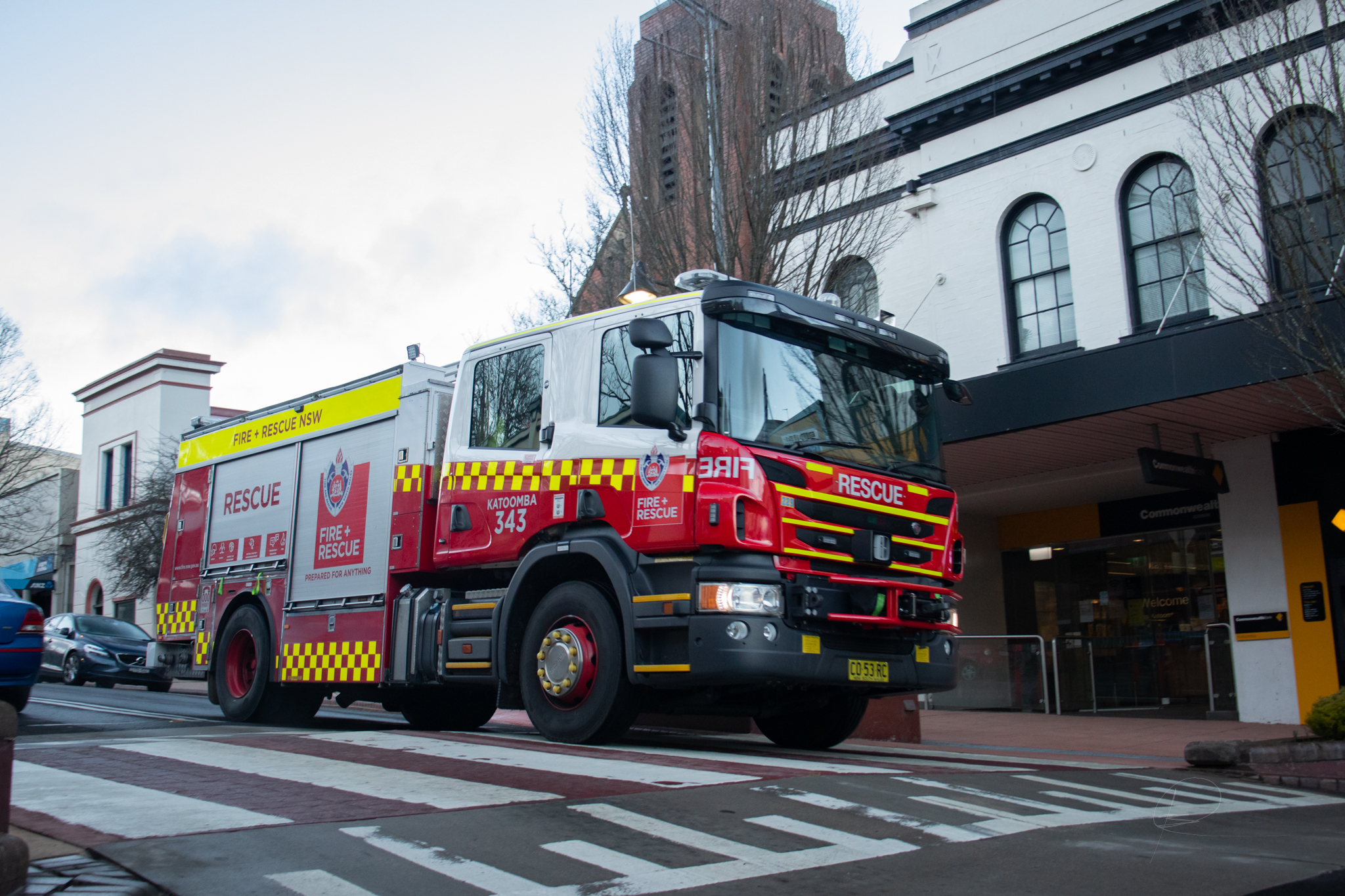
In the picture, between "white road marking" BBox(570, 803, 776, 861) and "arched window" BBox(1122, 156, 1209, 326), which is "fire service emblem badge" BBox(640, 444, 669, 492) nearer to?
"white road marking" BBox(570, 803, 776, 861)

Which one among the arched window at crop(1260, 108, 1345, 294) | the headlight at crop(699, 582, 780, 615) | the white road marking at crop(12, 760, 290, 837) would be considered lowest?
the white road marking at crop(12, 760, 290, 837)

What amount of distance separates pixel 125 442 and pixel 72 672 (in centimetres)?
2086

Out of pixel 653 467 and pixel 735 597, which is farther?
pixel 653 467

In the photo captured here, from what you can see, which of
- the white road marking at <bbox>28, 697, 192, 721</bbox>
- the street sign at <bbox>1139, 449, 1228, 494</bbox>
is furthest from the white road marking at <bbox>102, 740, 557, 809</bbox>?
the street sign at <bbox>1139, 449, 1228, 494</bbox>

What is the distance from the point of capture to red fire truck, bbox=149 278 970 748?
7.64m

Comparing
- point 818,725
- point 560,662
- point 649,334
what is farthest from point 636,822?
point 818,725

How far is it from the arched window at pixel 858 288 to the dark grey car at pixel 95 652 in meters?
13.6

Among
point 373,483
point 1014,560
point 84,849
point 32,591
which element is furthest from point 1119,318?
point 32,591

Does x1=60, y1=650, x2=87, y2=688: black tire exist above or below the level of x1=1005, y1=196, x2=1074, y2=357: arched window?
below

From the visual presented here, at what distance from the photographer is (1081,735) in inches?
520

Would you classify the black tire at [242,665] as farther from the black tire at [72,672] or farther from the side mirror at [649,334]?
the black tire at [72,672]

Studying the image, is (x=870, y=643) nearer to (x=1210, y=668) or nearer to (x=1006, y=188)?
(x=1210, y=668)

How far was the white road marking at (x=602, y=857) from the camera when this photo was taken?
4.38 metres

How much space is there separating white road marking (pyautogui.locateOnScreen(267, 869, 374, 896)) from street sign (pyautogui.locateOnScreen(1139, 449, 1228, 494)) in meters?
11.3
